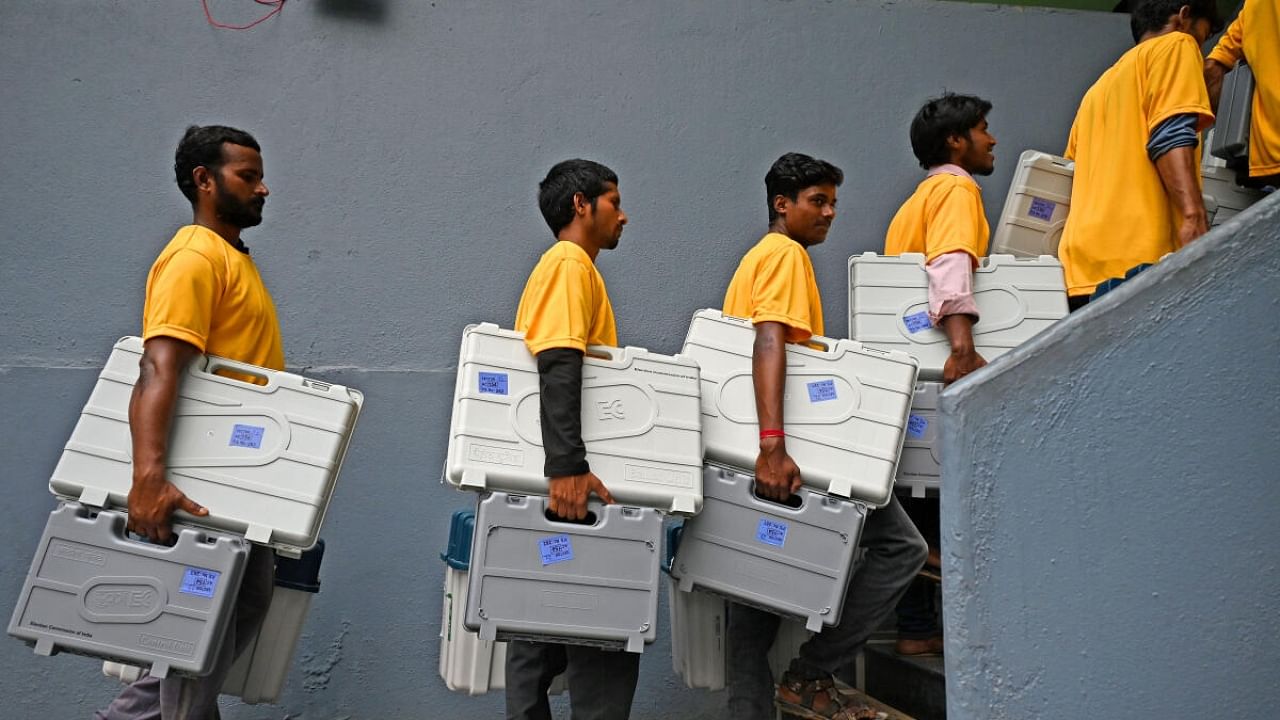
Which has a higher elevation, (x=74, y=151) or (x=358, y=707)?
(x=74, y=151)

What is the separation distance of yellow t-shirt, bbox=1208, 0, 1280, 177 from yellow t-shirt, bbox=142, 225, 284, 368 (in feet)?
11.5

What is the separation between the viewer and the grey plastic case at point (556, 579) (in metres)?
3.18

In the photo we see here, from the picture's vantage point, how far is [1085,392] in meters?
2.71

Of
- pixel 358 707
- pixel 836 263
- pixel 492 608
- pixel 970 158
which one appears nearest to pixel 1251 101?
pixel 970 158

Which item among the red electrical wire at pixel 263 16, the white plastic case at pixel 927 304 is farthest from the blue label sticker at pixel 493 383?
the red electrical wire at pixel 263 16

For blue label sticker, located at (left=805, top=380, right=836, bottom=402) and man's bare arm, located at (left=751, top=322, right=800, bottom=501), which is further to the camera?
blue label sticker, located at (left=805, top=380, right=836, bottom=402)

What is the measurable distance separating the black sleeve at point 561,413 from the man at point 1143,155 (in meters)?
2.12

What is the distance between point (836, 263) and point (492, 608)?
9.53 feet

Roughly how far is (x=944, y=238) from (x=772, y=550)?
57.4 inches

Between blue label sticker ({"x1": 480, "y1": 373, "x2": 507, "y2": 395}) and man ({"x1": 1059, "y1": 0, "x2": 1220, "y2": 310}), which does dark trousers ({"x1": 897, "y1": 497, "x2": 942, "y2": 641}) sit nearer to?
man ({"x1": 1059, "y1": 0, "x2": 1220, "y2": 310})

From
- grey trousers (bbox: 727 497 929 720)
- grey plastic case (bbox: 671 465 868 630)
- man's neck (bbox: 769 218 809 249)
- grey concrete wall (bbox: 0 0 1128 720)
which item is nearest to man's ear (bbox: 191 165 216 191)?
grey concrete wall (bbox: 0 0 1128 720)

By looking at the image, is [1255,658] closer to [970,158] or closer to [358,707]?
[970,158]

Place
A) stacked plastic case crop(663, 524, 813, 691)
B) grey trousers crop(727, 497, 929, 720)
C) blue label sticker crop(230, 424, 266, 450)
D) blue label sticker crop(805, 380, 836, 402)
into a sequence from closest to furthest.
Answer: blue label sticker crop(230, 424, 266, 450) < blue label sticker crop(805, 380, 836, 402) < grey trousers crop(727, 497, 929, 720) < stacked plastic case crop(663, 524, 813, 691)

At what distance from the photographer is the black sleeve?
3.18 m
